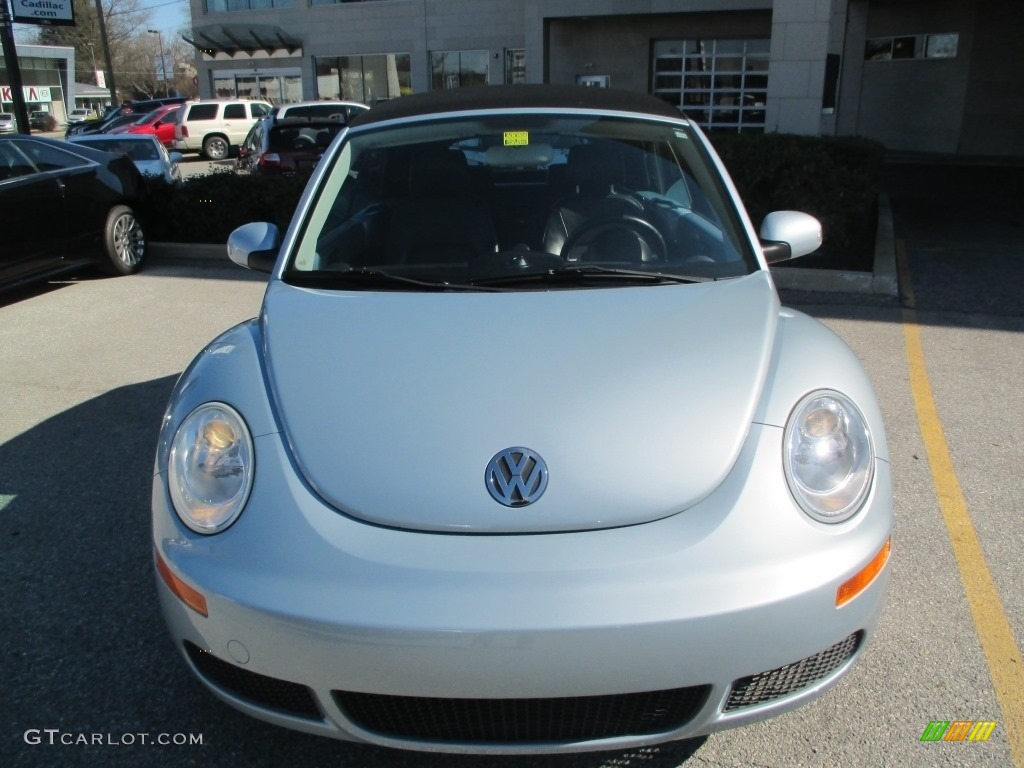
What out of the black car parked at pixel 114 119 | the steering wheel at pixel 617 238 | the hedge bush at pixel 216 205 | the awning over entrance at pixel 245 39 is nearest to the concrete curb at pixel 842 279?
the steering wheel at pixel 617 238

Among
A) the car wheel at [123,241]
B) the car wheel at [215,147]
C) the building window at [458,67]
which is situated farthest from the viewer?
the building window at [458,67]

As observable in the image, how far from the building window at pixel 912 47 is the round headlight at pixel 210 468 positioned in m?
25.1

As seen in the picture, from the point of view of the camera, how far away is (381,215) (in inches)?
133

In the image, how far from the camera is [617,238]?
3193 millimetres

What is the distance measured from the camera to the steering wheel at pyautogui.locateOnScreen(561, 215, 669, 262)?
10.2ft

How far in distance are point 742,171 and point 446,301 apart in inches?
271

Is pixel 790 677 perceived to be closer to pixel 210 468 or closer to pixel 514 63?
pixel 210 468

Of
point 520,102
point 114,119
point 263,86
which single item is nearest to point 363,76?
point 263,86

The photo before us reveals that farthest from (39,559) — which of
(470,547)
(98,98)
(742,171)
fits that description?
(98,98)

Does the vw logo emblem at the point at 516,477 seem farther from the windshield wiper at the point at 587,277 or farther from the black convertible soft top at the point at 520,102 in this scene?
the black convertible soft top at the point at 520,102

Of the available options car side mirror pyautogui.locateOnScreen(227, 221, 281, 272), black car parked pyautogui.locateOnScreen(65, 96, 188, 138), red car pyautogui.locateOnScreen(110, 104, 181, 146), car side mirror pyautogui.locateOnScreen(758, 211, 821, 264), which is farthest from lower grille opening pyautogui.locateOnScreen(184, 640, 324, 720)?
red car pyautogui.locateOnScreen(110, 104, 181, 146)

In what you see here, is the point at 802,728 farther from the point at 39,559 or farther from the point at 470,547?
the point at 39,559

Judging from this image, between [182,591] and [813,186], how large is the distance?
7746 mm

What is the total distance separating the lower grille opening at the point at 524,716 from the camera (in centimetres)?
189
